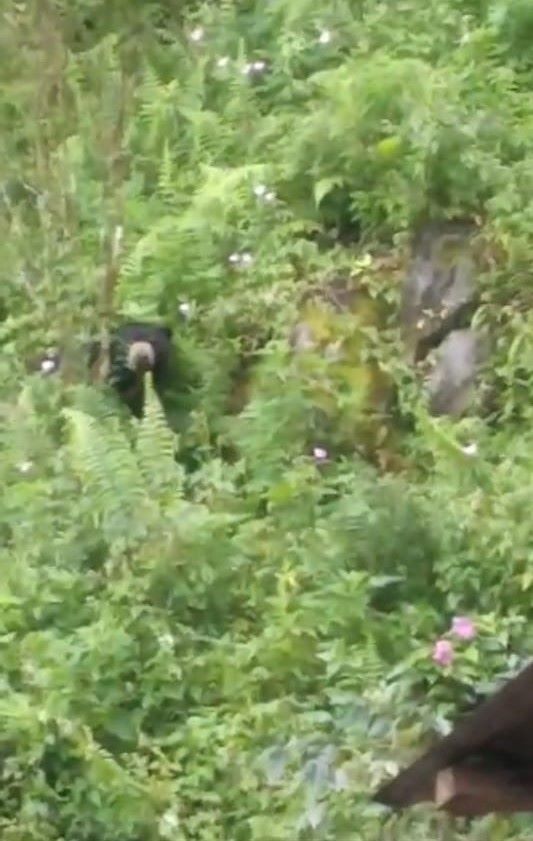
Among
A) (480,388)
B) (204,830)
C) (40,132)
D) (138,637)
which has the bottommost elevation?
(204,830)

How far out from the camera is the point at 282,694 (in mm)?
5074

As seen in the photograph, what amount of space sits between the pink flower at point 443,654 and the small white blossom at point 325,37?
3964 millimetres

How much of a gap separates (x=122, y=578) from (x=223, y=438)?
3.55 feet

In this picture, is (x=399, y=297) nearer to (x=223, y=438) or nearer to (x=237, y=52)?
(x=223, y=438)

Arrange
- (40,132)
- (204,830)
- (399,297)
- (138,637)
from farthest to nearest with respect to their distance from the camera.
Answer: (40,132), (399,297), (138,637), (204,830)

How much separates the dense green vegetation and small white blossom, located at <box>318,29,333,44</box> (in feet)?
0.23

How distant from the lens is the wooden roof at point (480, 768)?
A: 261 cm

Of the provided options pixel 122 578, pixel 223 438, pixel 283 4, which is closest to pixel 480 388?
pixel 223 438

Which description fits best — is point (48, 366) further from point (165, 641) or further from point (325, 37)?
point (325, 37)

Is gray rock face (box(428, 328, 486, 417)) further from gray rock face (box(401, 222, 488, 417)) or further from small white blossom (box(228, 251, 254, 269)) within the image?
small white blossom (box(228, 251, 254, 269))

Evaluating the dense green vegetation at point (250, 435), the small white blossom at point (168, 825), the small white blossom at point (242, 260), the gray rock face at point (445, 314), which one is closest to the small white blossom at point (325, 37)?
the dense green vegetation at point (250, 435)

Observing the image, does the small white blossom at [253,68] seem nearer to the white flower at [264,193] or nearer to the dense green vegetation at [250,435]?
the dense green vegetation at [250,435]

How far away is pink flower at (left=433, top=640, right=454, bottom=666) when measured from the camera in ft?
15.3

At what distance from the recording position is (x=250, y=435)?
Answer: 618 cm
